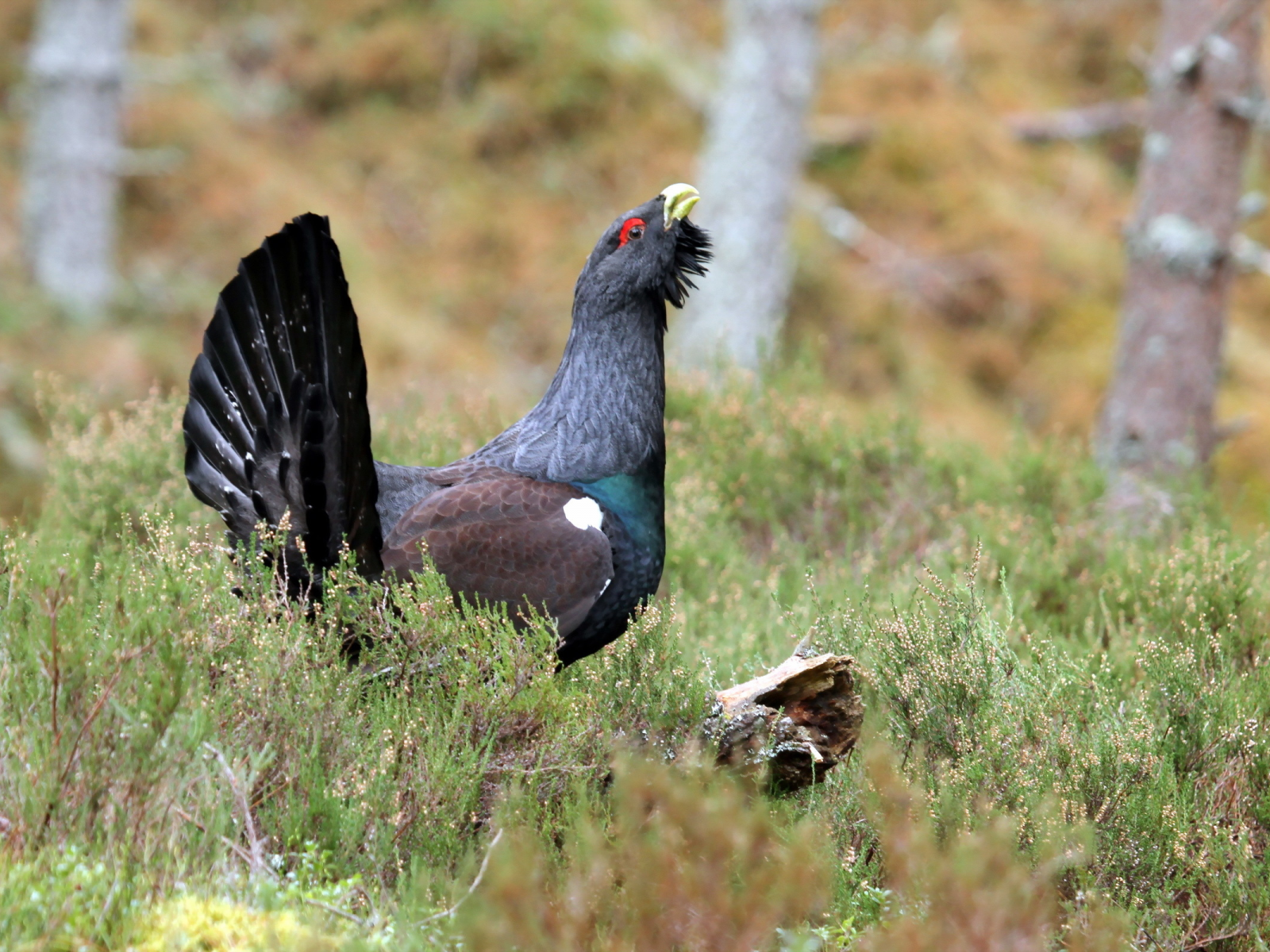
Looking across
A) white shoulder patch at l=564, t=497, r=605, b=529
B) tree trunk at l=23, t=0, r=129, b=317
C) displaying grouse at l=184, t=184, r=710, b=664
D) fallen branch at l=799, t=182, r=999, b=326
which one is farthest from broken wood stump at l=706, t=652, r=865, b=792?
fallen branch at l=799, t=182, r=999, b=326

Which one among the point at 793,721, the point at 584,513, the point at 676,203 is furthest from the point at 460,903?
the point at 676,203

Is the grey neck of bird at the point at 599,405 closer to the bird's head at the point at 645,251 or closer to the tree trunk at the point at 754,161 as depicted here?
the bird's head at the point at 645,251

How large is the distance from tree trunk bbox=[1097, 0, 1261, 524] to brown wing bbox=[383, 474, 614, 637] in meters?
3.89

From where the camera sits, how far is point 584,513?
3.45 m

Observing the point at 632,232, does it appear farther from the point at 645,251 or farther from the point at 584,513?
the point at 584,513

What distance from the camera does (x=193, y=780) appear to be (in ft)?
8.04

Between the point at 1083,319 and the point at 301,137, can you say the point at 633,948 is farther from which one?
the point at 301,137

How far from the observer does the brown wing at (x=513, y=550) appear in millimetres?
3346

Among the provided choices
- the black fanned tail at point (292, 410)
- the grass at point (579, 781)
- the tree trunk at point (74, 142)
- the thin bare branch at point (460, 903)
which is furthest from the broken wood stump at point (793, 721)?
the tree trunk at point (74, 142)

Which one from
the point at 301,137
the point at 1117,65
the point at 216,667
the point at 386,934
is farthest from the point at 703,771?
the point at 1117,65

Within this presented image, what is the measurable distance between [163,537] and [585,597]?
1166 millimetres

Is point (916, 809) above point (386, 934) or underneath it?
above

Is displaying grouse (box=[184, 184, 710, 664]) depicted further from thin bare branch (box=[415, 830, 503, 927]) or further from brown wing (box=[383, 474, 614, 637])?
thin bare branch (box=[415, 830, 503, 927])

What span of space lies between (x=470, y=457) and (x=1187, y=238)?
14.5 ft
